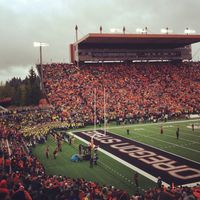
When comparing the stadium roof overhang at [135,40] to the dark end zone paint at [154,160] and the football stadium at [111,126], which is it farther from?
the dark end zone paint at [154,160]

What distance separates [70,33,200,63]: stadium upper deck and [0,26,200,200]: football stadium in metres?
0.17

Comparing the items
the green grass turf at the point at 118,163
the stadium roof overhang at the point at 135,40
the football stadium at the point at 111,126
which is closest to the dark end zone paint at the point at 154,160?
the football stadium at the point at 111,126

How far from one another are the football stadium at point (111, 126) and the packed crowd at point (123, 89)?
0.14 metres

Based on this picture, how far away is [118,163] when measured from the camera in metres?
20.7

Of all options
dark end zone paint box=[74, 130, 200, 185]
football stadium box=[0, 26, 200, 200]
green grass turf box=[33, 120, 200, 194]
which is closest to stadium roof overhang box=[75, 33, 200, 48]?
football stadium box=[0, 26, 200, 200]

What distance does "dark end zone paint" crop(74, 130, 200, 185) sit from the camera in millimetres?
17547

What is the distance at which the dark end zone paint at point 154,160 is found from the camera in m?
17.5

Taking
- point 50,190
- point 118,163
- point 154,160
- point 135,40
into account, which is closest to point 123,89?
point 135,40

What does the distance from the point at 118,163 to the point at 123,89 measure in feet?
94.3

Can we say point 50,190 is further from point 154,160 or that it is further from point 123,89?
point 123,89

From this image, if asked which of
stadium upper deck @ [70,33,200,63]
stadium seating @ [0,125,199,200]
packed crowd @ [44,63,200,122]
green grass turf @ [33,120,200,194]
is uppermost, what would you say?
stadium upper deck @ [70,33,200,63]

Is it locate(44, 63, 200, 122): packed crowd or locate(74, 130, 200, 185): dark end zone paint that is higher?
locate(44, 63, 200, 122): packed crowd

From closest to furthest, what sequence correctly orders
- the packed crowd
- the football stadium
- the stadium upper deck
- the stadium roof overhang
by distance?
the football stadium, the packed crowd, the stadium roof overhang, the stadium upper deck

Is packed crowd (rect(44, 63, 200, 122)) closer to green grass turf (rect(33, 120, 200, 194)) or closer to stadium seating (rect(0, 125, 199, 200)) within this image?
green grass turf (rect(33, 120, 200, 194))
